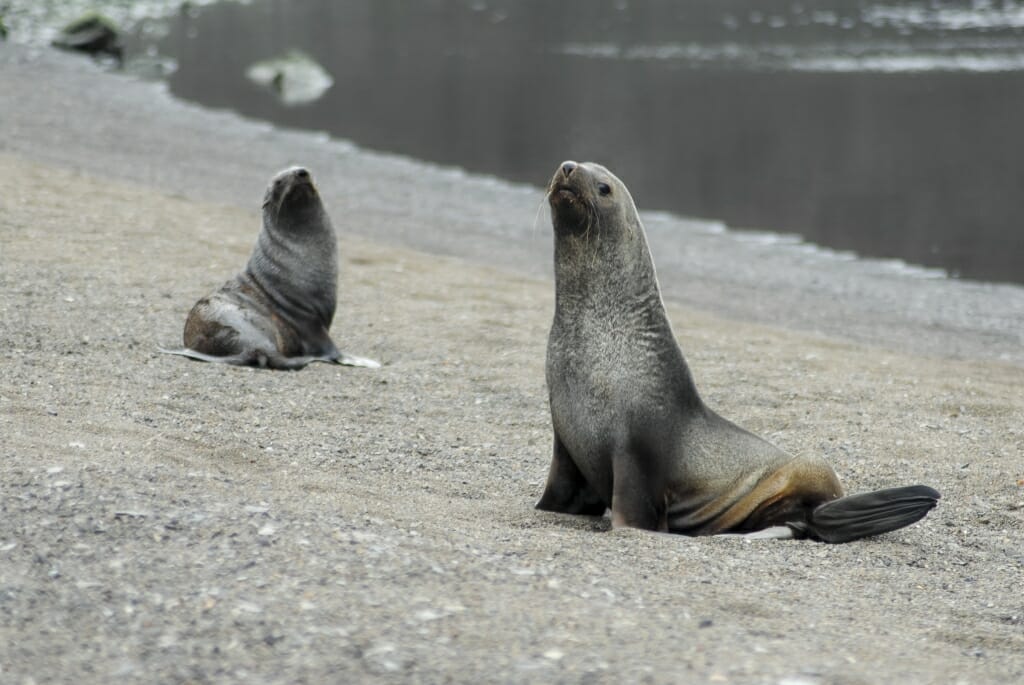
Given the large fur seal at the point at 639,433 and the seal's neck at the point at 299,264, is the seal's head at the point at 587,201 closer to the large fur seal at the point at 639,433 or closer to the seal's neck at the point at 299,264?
the large fur seal at the point at 639,433

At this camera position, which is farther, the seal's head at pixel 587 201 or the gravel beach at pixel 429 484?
the seal's head at pixel 587 201

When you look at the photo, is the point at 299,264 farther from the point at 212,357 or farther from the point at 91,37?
the point at 91,37

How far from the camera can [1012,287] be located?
46.1ft

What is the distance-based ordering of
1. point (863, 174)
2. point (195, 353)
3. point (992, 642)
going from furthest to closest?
point (863, 174), point (195, 353), point (992, 642)

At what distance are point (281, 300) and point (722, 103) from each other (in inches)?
757

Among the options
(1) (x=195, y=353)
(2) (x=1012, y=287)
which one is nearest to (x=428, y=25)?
(2) (x=1012, y=287)

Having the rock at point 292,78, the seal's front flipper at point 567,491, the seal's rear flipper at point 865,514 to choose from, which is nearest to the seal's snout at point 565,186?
the seal's front flipper at point 567,491

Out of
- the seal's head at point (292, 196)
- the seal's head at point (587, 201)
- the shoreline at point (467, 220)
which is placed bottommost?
the shoreline at point (467, 220)

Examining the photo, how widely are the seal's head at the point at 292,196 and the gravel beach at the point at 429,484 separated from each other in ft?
3.22

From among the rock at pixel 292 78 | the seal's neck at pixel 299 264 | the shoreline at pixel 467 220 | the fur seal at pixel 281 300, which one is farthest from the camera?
the rock at pixel 292 78

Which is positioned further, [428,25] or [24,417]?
[428,25]

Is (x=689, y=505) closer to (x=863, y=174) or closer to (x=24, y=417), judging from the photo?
(x=24, y=417)

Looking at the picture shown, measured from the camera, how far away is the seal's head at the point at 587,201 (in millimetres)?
5609

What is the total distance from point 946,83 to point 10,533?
26.8m
